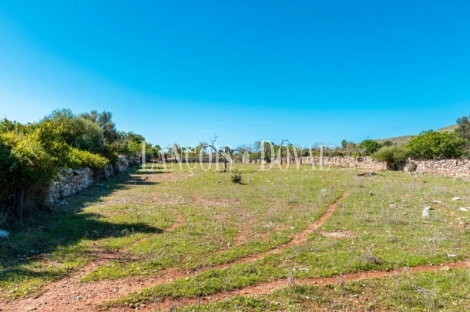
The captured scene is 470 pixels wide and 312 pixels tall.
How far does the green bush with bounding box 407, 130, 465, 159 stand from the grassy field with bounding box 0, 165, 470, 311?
2055cm

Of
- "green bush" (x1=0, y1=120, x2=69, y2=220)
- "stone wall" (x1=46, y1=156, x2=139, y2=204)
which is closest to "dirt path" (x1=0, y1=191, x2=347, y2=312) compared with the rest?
"green bush" (x1=0, y1=120, x2=69, y2=220)

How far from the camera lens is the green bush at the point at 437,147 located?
1088 inches

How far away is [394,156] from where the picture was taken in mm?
30062

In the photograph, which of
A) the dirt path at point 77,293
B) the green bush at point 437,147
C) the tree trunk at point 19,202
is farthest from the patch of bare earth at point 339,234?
the green bush at point 437,147

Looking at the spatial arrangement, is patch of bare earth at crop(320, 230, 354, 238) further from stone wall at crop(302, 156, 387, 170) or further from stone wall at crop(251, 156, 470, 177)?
stone wall at crop(302, 156, 387, 170)

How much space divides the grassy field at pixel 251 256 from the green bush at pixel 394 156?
20.4m

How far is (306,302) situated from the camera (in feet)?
14.6

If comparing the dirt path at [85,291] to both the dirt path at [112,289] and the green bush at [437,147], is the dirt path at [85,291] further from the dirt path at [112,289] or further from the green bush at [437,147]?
the green bush at [437,147]

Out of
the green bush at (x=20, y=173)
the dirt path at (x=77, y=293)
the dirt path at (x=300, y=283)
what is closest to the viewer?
the dirt path at (x=77, y=293)

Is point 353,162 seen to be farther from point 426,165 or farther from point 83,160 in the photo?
point 83,160

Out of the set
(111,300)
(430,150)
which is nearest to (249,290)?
→ (111,300)

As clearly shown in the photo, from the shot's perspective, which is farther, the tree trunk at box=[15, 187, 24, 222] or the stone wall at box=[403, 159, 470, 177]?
the stone wall at box=[403, 159, 470, 177]

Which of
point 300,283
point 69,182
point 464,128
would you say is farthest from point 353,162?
point 300,283

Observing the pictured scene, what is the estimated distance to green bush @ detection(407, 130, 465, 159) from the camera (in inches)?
1088
